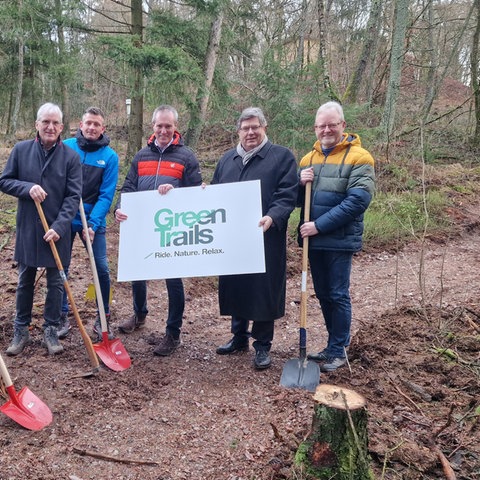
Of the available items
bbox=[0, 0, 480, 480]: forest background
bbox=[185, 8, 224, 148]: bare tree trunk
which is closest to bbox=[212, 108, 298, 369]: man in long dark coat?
bbox=[0, 0, 480, 480]: forest background

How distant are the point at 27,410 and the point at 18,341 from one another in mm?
1227

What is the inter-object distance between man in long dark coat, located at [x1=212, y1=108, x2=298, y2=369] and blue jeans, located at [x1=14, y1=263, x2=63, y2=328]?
154 cm

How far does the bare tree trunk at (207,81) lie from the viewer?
9.16 metres

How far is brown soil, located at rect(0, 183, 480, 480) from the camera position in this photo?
2789mm

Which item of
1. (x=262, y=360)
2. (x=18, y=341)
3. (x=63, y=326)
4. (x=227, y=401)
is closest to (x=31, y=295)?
(x=18, y=341)

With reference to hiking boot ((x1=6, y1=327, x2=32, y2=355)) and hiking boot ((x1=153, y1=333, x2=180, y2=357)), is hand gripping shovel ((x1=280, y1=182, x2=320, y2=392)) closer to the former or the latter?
hiking boot ((x1=153, y1=333, x2=180, y2=357))

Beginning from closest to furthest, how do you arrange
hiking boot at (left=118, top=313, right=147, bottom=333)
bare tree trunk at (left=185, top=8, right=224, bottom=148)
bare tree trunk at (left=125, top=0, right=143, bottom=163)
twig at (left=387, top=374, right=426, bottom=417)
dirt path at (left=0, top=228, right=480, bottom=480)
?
dirt path at (left=0, top=228, right=480, bottom=480) → twig at (left=387, top=374, right=426, bottom=417) → hiking boot at (left=118, top=313, right=147, bottom=333) → bare tree trunk at (left=125, top=0, right=143, bottom=163) → bare tree trunk at (left=185, top=8, right=224, bottom=148)

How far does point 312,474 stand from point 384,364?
1.86 m

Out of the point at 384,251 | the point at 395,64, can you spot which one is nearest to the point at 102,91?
the point at 395,64

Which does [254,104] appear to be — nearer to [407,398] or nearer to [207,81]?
[207,81]

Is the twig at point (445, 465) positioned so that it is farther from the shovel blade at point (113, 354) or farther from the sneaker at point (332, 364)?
the shovel blade at point (113, 354)

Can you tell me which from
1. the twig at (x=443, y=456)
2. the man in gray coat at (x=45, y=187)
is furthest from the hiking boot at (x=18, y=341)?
the twig at (x=443, y=456)

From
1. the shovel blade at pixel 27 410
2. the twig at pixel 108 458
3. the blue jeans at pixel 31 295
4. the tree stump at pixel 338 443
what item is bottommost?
the twig at pixel 108 458

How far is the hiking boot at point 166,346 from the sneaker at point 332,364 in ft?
4.78
